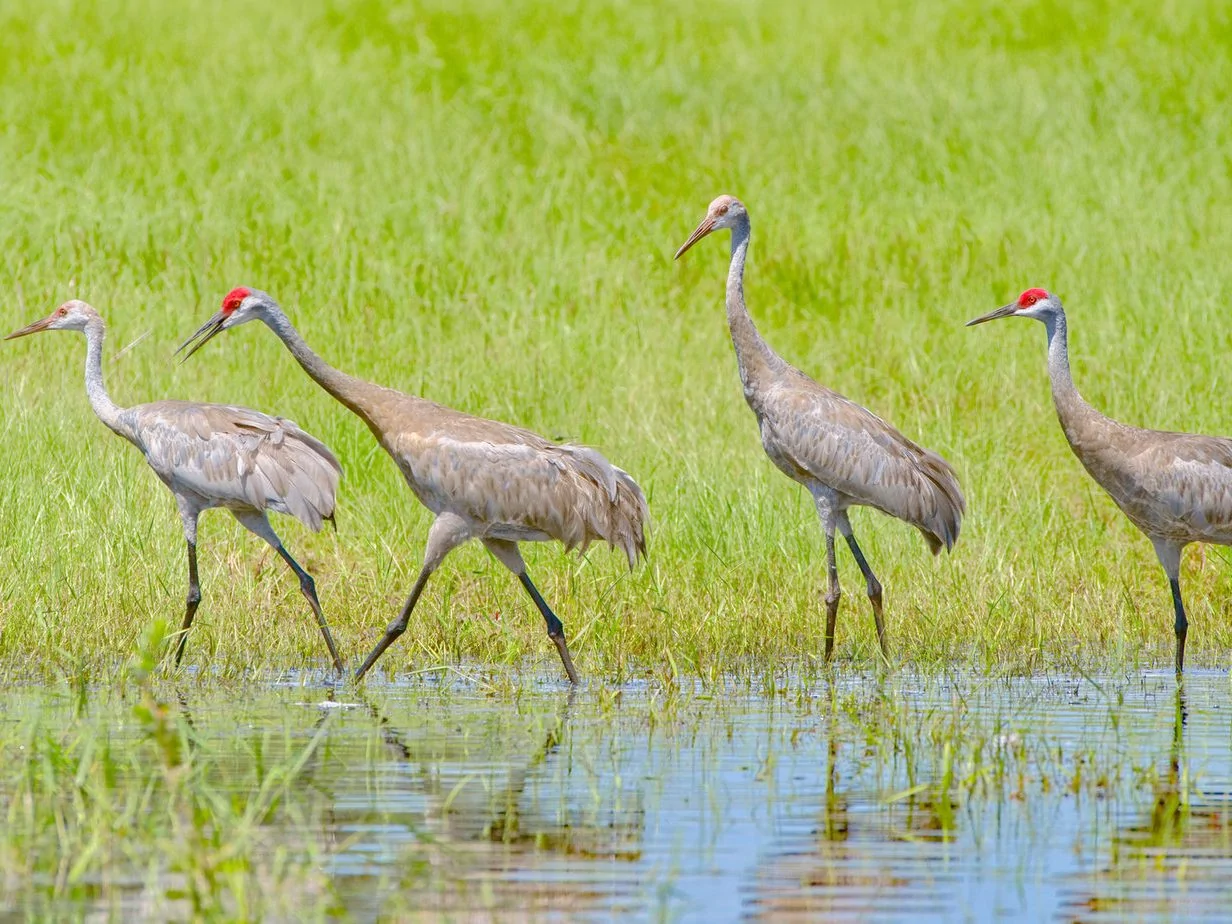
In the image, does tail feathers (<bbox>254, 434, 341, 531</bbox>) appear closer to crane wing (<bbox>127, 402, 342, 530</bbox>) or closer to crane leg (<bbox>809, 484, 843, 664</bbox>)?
crane wing (<bbox>127, 402, 342, 530</bbox>)

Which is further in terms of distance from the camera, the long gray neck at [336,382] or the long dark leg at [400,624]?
the long gray neck at [336,382]

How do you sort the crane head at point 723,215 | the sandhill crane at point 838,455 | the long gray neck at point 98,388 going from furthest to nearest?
the crane head at point 723,215 → the long gray neck at point 98,388 → the sandhill crane at point 838,455

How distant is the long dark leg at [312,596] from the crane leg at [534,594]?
2.26 ft

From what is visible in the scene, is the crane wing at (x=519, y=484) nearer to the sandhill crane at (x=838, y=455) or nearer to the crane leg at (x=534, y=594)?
the crane leg at (x=534, y=594)

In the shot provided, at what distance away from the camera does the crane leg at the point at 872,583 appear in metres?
7.78

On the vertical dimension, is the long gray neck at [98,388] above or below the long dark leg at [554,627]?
above

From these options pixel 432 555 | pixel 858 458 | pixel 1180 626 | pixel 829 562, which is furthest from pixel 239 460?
pixel 1180 626

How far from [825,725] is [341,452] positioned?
3862 millimetres

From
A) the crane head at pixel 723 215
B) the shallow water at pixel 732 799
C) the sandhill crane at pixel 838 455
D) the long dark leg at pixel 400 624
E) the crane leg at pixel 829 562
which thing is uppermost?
the crane head at pixel 723 215

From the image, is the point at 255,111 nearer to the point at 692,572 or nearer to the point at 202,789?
the point at 692,572

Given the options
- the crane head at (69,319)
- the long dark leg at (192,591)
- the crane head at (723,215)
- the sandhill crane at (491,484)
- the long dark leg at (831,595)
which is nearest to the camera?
the sandhill crane at (491,484)

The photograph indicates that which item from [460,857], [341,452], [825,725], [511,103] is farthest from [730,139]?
[460,857]

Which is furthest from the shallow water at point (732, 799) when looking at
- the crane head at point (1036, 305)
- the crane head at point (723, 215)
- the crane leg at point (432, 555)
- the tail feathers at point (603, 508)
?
the crane head at point (723, 215)

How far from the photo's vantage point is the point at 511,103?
16.2 metres
